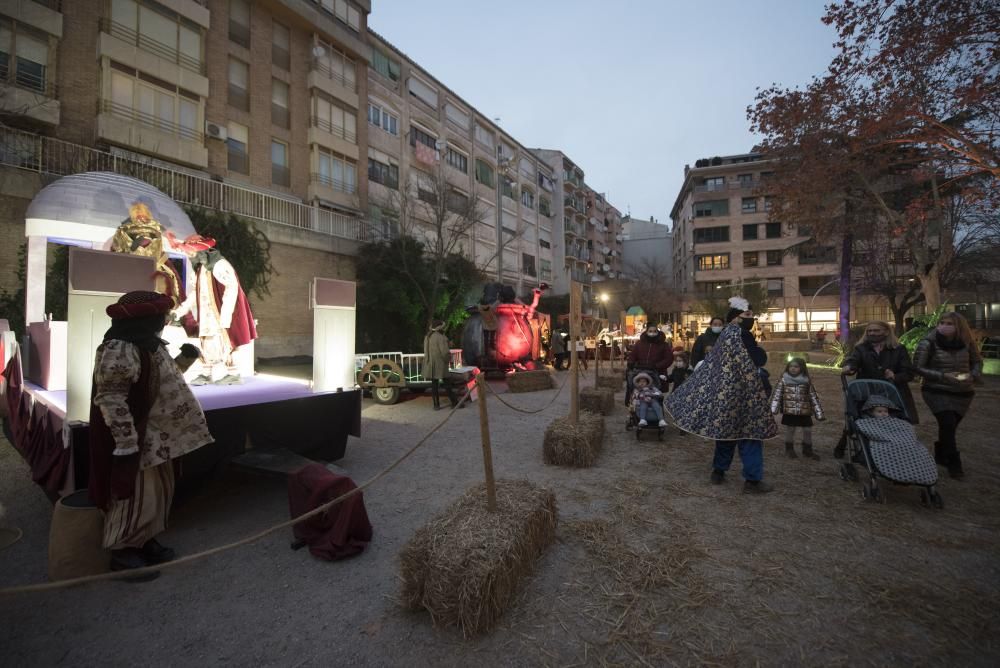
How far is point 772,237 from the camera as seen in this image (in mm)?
45281

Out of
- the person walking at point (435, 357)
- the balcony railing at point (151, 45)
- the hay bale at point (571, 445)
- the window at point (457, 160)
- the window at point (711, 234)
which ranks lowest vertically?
the hay bale at point (571, 445)

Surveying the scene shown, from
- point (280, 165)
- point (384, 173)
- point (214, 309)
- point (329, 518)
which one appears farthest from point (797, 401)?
point (384, 173)

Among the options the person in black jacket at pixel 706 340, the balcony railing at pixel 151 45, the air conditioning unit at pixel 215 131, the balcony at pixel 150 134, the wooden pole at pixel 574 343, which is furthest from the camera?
the air conditioning unit at pixel 215 131

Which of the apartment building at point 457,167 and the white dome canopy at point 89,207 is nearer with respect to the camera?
the white dome canopy at point 89,207

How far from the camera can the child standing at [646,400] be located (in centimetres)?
680

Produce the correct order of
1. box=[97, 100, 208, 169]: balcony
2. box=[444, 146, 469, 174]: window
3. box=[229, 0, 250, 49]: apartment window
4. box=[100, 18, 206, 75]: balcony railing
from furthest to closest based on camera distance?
box=[444, 146, 469, 174]: window → box=[229, 0, 250, 49]: apartment window → box=[100, 18, 206, 75]: balcony railing → box=[97, 100, 208, 169]: balcony

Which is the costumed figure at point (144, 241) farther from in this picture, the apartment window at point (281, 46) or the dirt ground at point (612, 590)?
the apartment window at point (281, 46)

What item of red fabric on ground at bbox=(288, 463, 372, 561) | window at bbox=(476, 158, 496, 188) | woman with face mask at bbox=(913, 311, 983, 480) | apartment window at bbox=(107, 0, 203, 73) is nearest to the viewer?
red fabric on ground at bbox=(288, 463, 372, 561)

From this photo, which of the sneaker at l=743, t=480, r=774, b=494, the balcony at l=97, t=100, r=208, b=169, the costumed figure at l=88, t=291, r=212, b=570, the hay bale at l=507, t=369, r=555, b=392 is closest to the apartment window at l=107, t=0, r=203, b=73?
the balcony at l=97, t=100, r=208, b=169

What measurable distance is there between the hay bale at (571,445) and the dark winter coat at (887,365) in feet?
10.1

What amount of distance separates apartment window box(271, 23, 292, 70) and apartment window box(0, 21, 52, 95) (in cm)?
Answer: 828

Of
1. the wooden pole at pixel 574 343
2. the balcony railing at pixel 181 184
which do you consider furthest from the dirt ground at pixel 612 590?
the balcony railing at pixel 181 184

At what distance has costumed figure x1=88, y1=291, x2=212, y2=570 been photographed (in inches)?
114

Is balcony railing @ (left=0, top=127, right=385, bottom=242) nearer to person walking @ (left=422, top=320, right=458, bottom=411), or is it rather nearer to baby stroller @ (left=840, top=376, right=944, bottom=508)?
person walking @ (left=422, top=320, right=458, bottom=411)
